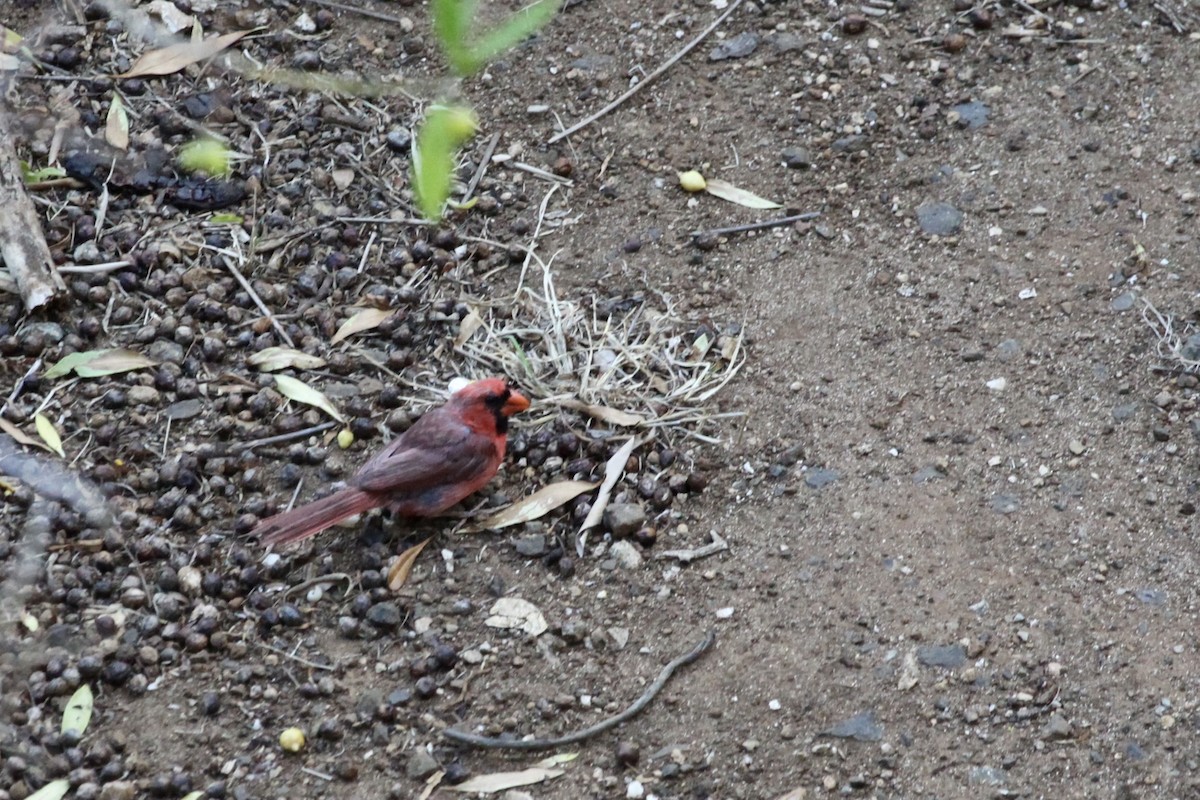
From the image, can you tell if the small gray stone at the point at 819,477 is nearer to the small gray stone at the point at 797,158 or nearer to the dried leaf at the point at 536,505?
the dried leaf at the point at 536,505

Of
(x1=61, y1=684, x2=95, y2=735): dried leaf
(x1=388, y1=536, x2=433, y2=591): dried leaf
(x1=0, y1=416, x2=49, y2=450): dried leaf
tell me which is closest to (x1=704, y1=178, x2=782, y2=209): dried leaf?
(x1=388, y1=536, x2=433, y2=591): dried leaf

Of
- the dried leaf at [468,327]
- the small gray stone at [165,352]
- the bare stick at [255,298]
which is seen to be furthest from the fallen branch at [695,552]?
the small gray stone at [165,352]

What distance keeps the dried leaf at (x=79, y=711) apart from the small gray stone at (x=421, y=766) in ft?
2.71

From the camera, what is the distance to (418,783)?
11.1ft

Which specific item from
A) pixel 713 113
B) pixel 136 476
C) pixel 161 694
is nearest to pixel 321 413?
pixel 136 476

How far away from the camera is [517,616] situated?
12.2ft

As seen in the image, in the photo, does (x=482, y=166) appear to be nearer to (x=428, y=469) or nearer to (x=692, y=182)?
(x=692, y=182)

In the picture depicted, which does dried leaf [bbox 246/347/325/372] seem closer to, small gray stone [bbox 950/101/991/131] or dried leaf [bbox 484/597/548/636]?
dried leaf [bbox 484/597/548/636]

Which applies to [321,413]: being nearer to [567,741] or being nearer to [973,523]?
[567,741]

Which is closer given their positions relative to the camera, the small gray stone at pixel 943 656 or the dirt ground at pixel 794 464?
the dirt ground at pixel 794 464

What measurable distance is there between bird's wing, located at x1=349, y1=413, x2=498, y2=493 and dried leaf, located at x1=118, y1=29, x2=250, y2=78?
2.10 m

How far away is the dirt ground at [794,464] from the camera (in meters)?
3.44

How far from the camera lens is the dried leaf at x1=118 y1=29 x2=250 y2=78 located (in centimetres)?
513

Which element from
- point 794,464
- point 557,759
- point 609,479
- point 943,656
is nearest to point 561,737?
point 557,759
